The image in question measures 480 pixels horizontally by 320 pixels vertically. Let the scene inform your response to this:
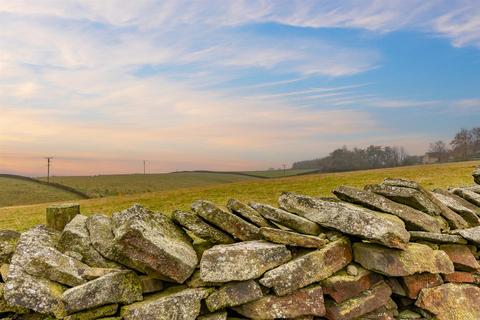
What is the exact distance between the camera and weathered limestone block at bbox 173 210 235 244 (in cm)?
683

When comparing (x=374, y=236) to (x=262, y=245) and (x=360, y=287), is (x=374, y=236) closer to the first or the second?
(x=360, y=287)

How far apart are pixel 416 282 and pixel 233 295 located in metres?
3.53

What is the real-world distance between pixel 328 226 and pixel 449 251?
9.13 ft

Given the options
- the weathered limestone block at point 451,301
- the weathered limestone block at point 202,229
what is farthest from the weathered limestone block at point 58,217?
the weathered limestone block at point 451,301

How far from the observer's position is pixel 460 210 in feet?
29.5

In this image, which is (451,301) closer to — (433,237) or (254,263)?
(433,237)

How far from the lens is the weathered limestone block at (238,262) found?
6047 millimetres

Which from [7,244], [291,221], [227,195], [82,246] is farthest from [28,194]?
[291,221]

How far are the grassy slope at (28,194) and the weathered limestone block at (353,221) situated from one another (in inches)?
2219

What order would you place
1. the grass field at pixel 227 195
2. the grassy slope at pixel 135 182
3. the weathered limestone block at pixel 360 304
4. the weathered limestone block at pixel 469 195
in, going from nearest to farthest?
1. the weathered limestone block at pixel 360 304
2. the weathered limestone block at pixel 469 195
3. the grass field at pixel 227 195
4. the grassy slope at pixel 135 182

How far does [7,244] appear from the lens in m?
7.01

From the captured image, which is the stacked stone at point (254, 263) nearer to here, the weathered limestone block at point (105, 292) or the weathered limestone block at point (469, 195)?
the weathered limestone block at point (105, 292)

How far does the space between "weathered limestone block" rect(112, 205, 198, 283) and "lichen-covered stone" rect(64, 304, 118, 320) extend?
667 mm

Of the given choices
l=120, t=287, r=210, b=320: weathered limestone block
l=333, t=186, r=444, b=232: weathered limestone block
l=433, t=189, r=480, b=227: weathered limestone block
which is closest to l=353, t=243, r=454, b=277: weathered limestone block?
l=333, t=186, r=444, b=232: weathered limestone block
